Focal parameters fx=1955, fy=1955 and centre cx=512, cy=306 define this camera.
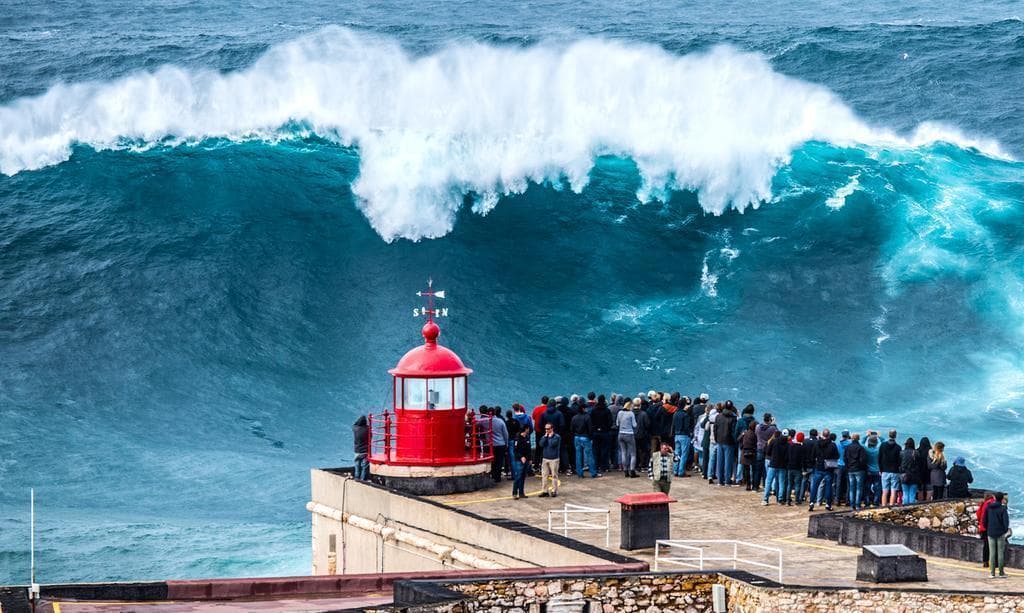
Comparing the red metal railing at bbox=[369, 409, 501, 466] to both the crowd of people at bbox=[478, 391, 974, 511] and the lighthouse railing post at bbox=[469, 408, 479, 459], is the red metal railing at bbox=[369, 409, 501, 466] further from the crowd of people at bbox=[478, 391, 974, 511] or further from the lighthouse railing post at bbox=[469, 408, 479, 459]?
the crowd of people at bbox=[478, 391, 974, 511]

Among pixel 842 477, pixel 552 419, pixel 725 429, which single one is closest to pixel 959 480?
pixel 842 477

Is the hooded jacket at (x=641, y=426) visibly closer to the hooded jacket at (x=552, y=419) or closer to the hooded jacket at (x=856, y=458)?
the hooded jacket at (x=552, y=419)

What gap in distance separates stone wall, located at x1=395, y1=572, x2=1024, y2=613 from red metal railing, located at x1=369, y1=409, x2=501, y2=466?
20.0ft

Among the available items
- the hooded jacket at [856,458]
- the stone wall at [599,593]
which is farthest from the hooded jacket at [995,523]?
the hooded jacket at [856,458]

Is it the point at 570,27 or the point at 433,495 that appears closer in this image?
the point at 433,495

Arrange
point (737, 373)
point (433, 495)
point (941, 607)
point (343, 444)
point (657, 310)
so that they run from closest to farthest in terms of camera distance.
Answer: point (941, 607) < point (433, 495) < point (343, 444) < point (737, 373) < point (657, 310)

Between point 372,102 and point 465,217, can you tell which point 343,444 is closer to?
point 465,217

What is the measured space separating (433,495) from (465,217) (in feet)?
61.0

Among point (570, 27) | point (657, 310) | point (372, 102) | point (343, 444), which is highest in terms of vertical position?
point (570, 27)

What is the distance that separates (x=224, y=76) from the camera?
163ft

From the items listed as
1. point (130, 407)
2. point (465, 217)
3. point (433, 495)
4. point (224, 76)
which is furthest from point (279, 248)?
point (433, 495)

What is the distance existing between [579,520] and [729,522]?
1.77 meters

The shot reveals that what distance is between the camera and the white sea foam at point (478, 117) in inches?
1741

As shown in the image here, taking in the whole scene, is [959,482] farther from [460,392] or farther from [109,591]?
[109,591]
